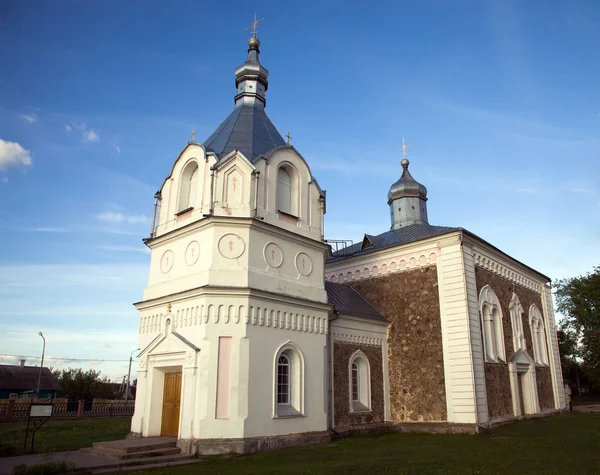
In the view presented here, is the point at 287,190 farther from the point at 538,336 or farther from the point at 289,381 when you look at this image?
the point at 538,336

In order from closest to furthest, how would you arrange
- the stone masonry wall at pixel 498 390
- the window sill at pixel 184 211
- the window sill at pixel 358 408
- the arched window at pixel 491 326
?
1. the window sill at pixel 184 211
2. the window sill at pixel 358 408
3. the stone masonry wall at pixel 498 390
4. the arched window at pixel 491 326

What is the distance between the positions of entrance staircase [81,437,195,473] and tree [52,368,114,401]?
34.8 m

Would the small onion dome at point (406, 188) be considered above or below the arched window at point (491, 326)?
above

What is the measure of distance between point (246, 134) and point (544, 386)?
18.0 metres

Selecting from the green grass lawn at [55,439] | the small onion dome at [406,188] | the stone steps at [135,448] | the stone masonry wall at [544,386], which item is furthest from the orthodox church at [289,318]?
the small onion dome at [406,188]

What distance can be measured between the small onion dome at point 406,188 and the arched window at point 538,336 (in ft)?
25.6

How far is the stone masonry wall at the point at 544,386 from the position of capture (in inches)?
849

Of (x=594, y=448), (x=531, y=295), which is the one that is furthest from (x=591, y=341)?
(x=594, y=448)

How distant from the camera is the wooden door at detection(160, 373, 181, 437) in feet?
43.8

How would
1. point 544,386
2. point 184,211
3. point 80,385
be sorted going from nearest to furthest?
point 184,211, point 544,386, point 80,385

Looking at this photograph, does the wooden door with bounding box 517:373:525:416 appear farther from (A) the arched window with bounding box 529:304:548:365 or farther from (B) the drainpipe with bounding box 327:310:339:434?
(B) the drainpipe with bounding box 327:310:339:434

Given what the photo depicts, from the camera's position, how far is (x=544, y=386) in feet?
72.8

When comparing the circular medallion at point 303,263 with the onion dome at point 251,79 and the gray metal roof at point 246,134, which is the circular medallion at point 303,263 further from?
the onion dome at point 251,79

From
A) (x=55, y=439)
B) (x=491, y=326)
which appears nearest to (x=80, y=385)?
(x=55, y=439)
